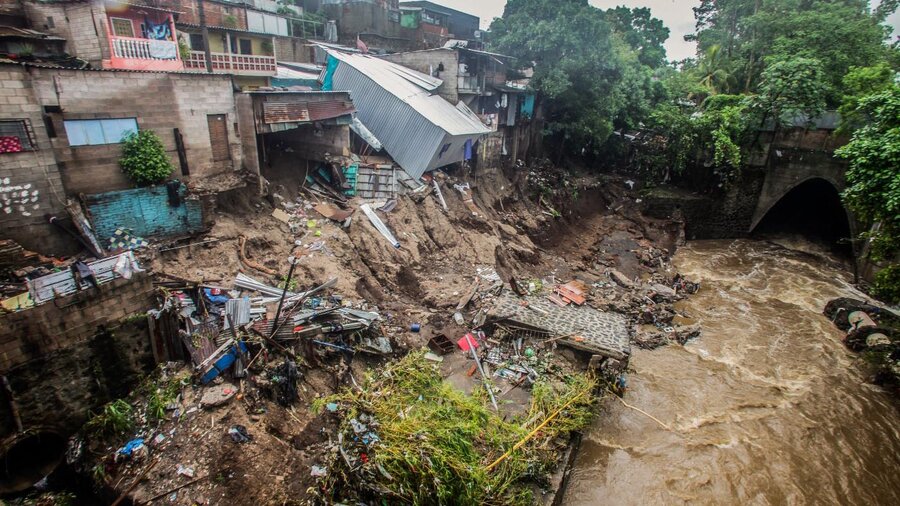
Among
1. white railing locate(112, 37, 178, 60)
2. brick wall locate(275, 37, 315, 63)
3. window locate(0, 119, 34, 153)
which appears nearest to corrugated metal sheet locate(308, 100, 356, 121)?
white railing locate(112, 37, 178, 60)

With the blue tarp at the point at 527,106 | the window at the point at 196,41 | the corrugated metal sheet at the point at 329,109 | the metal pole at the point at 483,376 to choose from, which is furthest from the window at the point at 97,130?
the blue tarp at the point at 527,106

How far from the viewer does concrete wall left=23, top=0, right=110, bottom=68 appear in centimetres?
1427

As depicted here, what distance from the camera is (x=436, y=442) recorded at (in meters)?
6.73

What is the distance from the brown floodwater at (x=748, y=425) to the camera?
9312 millimetres

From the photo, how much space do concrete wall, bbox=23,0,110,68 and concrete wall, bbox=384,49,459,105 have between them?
41.9 feet

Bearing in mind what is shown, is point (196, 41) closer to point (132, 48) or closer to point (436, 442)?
point (132, 48)

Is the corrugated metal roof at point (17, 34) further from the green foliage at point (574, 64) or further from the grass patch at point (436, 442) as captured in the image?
the green foliage at point (574, 64)

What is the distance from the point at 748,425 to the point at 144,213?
17.0 meters

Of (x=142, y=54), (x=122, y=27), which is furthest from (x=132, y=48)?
(x=122, y=27)

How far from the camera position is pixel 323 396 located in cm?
886

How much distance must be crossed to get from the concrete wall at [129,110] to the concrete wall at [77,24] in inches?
191

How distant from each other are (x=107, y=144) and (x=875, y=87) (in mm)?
26502

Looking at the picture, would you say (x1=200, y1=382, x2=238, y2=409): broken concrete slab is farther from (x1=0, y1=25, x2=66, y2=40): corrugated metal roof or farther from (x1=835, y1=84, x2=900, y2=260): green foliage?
(x1=835, y1=84, x2=900, y2=260): green foliage

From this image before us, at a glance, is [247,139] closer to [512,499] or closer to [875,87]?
[512,499]
